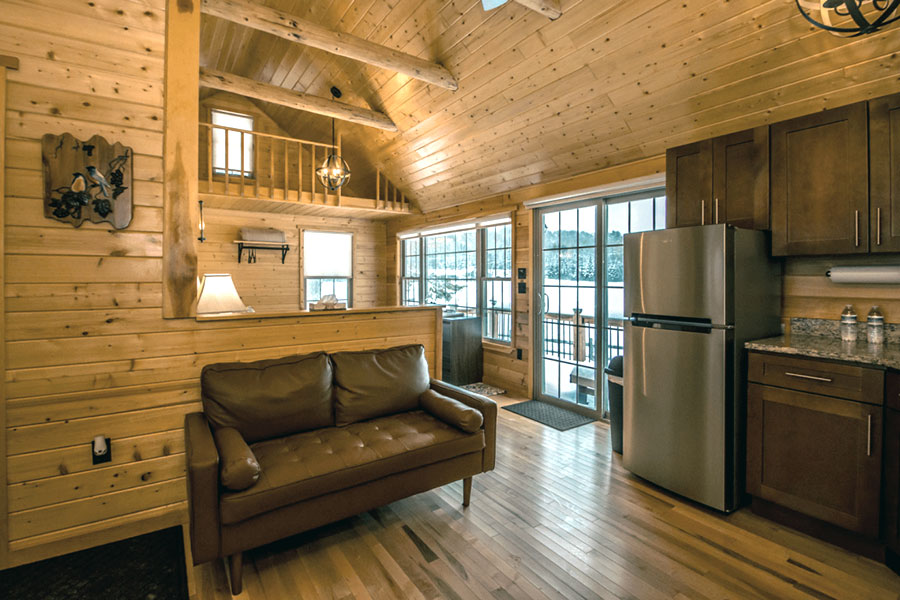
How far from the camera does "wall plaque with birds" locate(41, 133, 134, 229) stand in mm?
2094

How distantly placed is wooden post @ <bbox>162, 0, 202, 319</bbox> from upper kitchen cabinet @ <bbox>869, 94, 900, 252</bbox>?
3520mm

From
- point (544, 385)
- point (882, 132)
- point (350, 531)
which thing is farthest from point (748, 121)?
point (350, 531)

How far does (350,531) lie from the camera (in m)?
2.35

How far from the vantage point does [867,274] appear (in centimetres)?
241

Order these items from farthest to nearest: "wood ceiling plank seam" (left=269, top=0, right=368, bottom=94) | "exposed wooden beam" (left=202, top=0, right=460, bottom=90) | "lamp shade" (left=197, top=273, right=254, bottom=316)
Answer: "wood ceiling plank seam" (left=269, top=0, right=368, bottom=94)
"exposed wooden beam" (left=202, top=0, right=460, bottom=90)
"lamp shade" (left=197, top=273, right=254, bottom=316)

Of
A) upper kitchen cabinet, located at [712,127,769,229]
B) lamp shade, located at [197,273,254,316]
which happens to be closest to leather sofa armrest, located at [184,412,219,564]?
lamp shade, located at [197,273,254,316]

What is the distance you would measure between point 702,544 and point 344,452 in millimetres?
1891

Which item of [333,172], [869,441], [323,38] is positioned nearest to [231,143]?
[333,172]

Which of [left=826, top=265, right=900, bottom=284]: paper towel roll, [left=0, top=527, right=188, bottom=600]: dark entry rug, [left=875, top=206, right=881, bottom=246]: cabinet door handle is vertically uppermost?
[left=875, top=206, right=881, bottom=246]: cabinet door handle

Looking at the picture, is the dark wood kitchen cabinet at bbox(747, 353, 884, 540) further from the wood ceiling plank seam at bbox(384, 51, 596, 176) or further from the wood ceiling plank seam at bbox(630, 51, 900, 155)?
the wood ceiling plank seam at bbox(384, 51, 596, 176)

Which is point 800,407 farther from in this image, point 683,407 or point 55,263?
point 55,263

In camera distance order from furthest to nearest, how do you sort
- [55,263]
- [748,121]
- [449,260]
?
[449,260] → [748,121] → [55,263]

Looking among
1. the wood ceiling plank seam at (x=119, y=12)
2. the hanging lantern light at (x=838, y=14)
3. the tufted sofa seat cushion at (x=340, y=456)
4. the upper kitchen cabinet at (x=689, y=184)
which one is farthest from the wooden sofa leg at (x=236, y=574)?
the upper kitchen cabinet at (x=689, y=184)

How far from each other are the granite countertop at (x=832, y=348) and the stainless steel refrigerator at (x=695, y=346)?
11 centimetres
